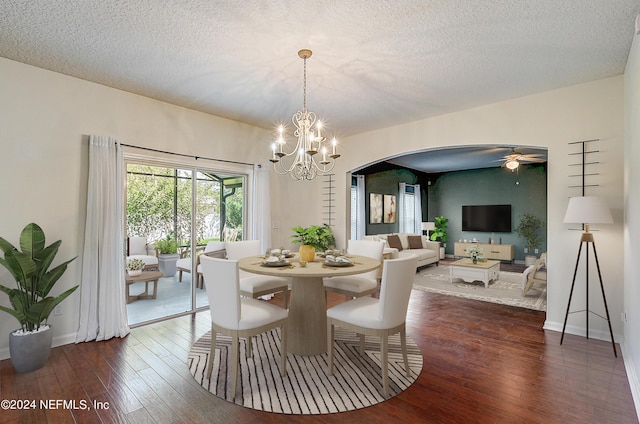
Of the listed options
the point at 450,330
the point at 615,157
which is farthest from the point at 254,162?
the point at 615,157

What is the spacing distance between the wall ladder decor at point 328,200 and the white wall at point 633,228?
13.1 ft

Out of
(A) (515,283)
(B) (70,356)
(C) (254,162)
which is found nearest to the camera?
(B) (70,356)

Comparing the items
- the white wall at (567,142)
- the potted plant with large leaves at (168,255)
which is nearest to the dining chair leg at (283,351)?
the potted plant with large leaves at (168,255)

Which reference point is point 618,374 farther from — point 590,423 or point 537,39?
point 537,39

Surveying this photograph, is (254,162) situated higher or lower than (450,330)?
higher

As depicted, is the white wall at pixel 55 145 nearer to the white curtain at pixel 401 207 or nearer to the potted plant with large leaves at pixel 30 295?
the potted plant with large leaves at pixel 30 295

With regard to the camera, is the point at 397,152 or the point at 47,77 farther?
the point at 397,152

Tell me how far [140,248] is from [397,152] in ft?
13.1

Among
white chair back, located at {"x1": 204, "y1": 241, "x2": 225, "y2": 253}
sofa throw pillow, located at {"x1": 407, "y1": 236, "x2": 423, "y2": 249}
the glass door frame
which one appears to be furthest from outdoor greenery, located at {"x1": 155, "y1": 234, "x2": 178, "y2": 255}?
sofa throw pillow, located at {"x1": 407, "y1": 236, "x2": 423, "y2": 249}

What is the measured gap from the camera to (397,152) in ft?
16.6

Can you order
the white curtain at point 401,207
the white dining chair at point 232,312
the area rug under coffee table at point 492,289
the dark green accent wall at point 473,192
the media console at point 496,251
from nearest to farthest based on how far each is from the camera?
the white dining chair at point 232,312 → the area rug under coffee table at point 492,289 → the dark green accent wall at point 473,192 → the media console at point 496,251 → the white curtain at point 401,207

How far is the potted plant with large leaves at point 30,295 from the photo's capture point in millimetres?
2625

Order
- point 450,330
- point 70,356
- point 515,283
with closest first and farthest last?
point 70,356 → point 450,330 → point 515,283

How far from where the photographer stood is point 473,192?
9664mm
